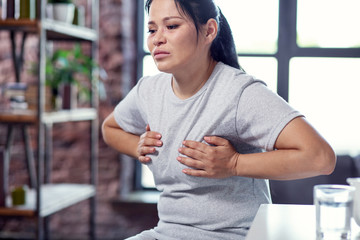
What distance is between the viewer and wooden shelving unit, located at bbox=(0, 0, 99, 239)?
2.23 m

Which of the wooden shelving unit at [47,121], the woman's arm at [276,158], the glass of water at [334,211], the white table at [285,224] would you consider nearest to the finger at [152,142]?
the woman's arm at [276,158]

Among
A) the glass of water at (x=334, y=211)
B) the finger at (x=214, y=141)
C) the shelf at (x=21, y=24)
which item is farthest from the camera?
the shelf at (x=21, y=24)

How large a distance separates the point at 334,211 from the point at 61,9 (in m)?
2.05

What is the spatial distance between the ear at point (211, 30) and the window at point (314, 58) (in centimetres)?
175

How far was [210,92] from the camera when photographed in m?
1.33

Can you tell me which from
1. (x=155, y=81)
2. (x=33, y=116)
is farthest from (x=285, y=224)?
(x=33, y=116)

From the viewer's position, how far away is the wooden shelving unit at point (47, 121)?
7.33 ft

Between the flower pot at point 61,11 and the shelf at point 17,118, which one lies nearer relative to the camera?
the shelf at point 17,118

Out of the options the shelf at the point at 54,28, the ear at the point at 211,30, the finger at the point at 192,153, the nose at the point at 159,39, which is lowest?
the finger at the point at 192,153

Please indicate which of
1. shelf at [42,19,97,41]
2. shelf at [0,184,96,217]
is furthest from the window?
shelf at [0,184,96,217]

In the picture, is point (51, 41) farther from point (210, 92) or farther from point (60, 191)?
point (210, 92)

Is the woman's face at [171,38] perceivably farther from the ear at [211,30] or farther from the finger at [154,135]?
the finger at [154,135]

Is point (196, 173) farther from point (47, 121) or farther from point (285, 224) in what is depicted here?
point (47, 121)

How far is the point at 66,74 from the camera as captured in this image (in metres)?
2.59
